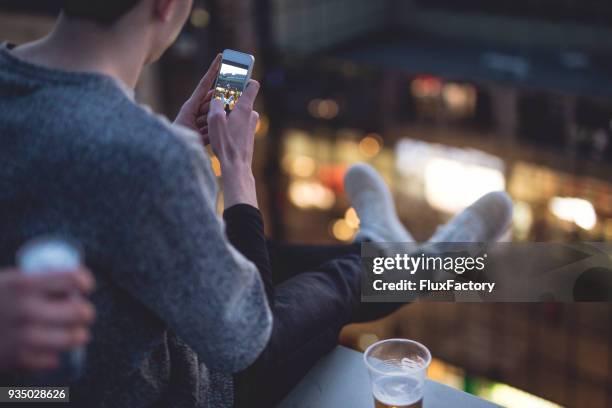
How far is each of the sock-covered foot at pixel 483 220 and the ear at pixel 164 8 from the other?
1.27 meters

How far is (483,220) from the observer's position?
210 centimetres

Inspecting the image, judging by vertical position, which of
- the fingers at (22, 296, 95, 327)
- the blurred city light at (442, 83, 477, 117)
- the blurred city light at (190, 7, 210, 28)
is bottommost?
the blurred city light at (442, 83, 477, 117)

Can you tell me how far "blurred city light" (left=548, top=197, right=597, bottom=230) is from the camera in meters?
6.98

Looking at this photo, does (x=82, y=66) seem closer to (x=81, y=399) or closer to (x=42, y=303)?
(x=42, y=303)

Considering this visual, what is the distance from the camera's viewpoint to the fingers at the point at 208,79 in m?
1.39

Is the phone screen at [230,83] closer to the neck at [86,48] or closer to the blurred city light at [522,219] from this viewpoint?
the neck at [86,48]

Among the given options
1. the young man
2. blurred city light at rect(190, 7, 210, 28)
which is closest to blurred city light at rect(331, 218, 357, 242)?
blurred city light at rect(190, 7, 210, 28)

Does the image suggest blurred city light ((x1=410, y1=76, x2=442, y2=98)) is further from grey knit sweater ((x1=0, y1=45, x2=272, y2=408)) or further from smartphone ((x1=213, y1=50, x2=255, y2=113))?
grey knit sweater ((x1=0, y1=45, x2=272, y2=408))

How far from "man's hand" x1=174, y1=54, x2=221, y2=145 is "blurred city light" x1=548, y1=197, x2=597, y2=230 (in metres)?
6.46

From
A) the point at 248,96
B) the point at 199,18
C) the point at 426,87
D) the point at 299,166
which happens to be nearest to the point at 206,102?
the point at 248,96

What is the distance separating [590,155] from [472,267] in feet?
17.9

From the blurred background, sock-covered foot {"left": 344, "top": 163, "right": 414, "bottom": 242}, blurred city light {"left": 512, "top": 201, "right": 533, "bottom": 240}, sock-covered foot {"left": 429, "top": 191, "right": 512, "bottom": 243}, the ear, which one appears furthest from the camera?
blurred city light {"left": 512, "top": 201, "right": 533, "bottom": 240}

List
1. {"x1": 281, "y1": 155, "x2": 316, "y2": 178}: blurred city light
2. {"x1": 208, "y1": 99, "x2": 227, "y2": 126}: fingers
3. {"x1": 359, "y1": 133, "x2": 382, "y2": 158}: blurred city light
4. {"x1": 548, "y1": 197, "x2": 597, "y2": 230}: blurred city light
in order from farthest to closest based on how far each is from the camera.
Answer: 1. {"x1": 281, "y1": 155, "x2": 316, "y2": 178}: blurred city light
2. {"x1": 359, "y1": 133, "x2": 382, "y2": 158}: blurred city light
3. {"x1": 548, "y1": 197, "x2": 597, "y2": 230}: blurred city light
4. {"x1": 208, "y1": 99, "x2": 227, "y2": 126}: fingers

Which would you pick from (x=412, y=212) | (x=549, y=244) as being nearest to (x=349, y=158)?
(x=412, y=212)
